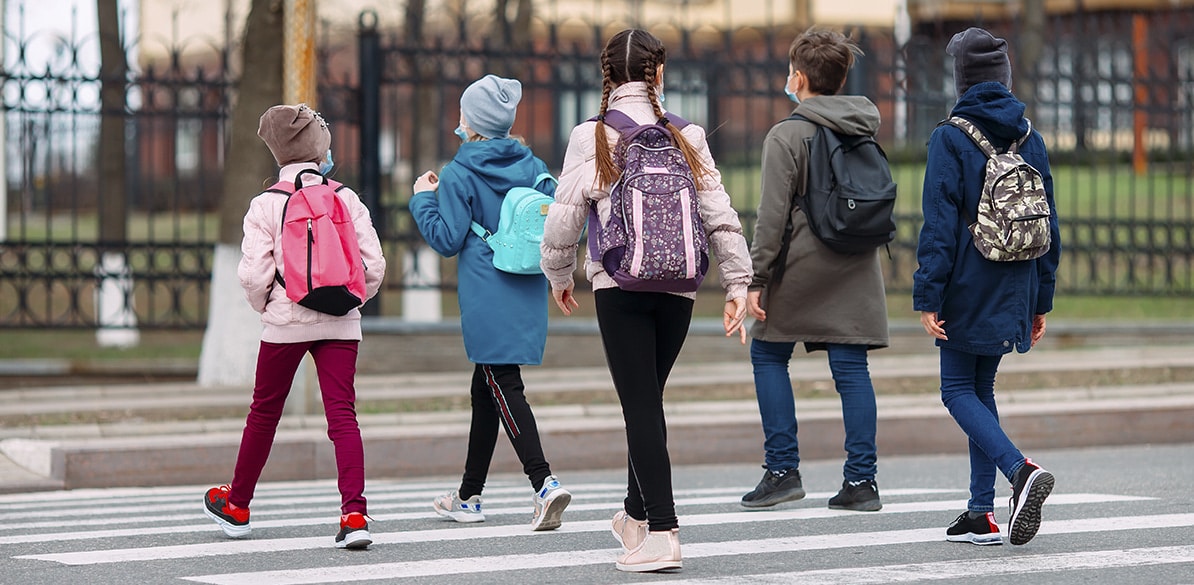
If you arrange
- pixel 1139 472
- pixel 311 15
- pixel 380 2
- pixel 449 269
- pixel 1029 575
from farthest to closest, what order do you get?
pixel 380 2 → pixel 449 269 → pixel 311 15 → pixel 1139 472 → pixel 1029 575

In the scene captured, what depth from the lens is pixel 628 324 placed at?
5289 mm

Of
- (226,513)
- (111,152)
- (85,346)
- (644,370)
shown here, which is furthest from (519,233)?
(85,346)

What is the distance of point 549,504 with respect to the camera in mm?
6199

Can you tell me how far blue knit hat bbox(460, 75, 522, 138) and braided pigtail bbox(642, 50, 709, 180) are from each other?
3.69 feet

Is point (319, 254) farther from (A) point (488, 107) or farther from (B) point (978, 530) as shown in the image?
(B) point (978, 530)

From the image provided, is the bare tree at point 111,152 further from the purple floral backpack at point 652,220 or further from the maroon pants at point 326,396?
the purple floral backpack at point 652,220

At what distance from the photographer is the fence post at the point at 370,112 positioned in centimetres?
1313

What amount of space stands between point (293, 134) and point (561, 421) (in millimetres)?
3995

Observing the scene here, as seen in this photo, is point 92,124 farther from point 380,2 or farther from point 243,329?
point 380,2

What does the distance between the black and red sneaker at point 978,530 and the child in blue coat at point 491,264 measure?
1.49m

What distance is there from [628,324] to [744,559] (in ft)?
3.10

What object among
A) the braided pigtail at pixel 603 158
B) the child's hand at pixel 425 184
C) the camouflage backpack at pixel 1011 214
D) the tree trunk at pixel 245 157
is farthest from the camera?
the tree trunk at pixel 245 157

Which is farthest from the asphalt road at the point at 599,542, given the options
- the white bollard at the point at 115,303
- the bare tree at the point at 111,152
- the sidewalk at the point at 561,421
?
the bare tree at the point at 111,152

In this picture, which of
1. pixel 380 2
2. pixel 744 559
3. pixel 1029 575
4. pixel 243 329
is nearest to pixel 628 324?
pixel 744 559
